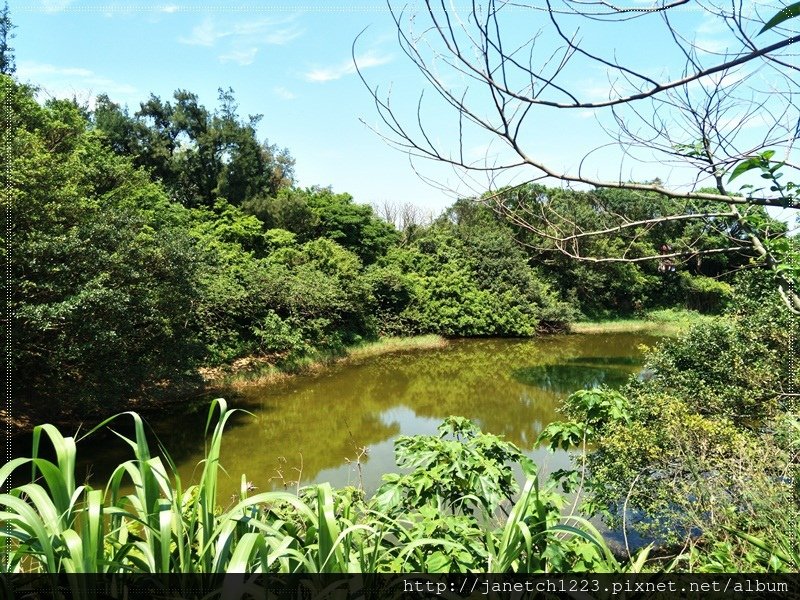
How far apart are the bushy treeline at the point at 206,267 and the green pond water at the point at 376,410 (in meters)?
1.14

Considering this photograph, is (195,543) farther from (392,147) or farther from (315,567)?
(392,147)

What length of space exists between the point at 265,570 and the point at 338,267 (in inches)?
536

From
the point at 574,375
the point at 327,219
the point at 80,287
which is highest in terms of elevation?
the point at 327,219

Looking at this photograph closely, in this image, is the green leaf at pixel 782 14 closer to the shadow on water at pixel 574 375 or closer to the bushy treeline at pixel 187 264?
the bushy treeline at pixel 187 264

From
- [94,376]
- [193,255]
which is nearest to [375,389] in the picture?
[193,255]

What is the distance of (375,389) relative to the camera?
1077 cm

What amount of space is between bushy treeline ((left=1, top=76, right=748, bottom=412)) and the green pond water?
3.73ft

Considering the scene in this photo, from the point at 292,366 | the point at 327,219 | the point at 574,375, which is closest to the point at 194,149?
the point at 327,219

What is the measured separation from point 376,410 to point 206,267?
387cm

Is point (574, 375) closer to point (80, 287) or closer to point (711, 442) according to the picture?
point (711, 442)

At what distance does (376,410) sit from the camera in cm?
936

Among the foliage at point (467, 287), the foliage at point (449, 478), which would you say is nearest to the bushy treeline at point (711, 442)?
the foliage at point (449, 478)

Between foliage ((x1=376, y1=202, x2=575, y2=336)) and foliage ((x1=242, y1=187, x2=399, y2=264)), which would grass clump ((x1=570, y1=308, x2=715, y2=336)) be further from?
foliage ((x1=242, y1=187, x2=399, y2=264))

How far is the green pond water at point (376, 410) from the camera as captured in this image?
6.41m
